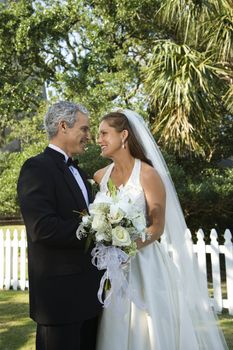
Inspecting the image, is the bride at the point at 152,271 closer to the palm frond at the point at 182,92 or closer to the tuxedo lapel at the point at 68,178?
the tuxedo lapel at the point at 68,178

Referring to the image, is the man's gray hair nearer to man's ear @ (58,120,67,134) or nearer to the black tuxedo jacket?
man's ear @ (58,120,67,134)

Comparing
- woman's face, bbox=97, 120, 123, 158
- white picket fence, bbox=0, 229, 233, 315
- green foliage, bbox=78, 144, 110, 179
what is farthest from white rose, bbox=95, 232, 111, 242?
green foliage, bbox=78, 144, 110, 179

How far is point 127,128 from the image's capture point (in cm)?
322

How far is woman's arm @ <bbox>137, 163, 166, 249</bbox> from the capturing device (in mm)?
3025

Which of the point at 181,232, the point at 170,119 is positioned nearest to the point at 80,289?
the point at 181,232

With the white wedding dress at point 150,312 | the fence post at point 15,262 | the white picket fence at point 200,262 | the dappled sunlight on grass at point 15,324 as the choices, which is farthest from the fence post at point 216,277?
the fence post at point 15,262

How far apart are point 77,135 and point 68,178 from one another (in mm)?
284

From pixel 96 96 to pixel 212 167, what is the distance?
332cm

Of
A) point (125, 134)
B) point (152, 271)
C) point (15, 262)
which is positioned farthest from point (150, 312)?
point (15, 262)

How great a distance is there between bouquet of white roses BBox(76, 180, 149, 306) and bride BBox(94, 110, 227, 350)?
1.65 ft

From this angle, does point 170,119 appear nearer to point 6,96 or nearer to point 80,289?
point 6,96

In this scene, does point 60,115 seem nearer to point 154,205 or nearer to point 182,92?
point 154,205

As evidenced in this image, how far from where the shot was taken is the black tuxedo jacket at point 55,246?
219 cm

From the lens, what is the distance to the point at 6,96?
1073cm
